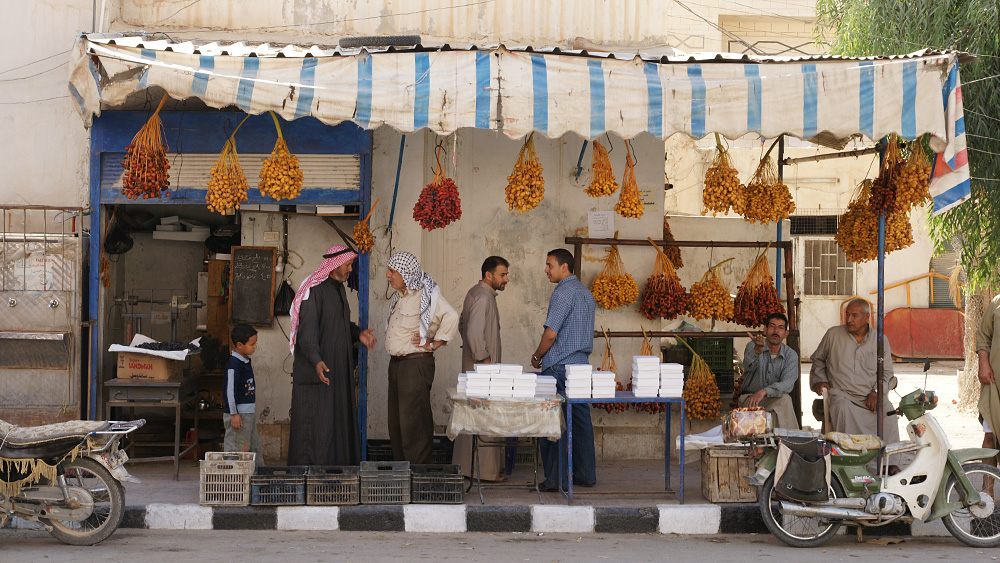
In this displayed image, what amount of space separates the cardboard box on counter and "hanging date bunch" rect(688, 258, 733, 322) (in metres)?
4.38

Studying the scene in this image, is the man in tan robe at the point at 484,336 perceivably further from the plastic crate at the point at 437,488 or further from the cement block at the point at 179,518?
the cement block at the point at 179,518

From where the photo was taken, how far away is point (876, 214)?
6.77 m

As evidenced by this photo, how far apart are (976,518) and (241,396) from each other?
16.9ft

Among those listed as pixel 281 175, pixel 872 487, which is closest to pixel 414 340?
pixel 281 175

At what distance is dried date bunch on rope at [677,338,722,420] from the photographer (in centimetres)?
803

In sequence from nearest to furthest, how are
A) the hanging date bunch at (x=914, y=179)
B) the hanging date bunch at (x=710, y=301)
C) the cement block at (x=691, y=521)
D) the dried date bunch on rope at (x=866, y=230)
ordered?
1. the cement block at (x=691, y=521)
2. the hanging date bunch at (x=914, y=179)
3. the dried date bunch on rope at (x=866, y=230)
4. the hanging date bunch at (x=710, y=301)

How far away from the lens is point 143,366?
22.9 ft

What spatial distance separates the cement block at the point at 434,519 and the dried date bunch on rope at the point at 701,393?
2762mm

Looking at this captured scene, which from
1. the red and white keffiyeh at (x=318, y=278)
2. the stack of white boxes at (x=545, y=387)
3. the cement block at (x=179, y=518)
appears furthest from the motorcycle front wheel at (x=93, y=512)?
the stack of white boxes at (x=545, y=387)

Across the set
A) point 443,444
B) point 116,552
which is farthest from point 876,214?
point 116,552

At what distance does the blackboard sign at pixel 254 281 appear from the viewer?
7938mm

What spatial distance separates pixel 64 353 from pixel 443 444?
306 cm

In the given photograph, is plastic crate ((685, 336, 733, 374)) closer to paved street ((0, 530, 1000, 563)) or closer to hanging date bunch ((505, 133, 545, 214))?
paved street ((0, 530, 1000, 563))

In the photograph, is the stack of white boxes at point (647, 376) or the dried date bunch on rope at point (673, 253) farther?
the dried date bunch on rope at point (673, 253)
